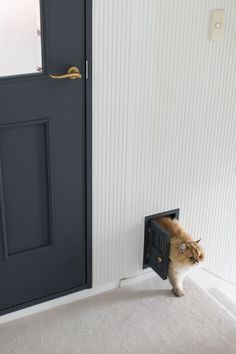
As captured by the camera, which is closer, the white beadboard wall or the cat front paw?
the white beadboard wall

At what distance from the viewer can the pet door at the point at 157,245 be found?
2.10 metres

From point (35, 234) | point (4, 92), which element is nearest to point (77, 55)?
point (4, 92)

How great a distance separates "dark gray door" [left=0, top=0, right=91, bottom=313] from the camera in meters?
1.69

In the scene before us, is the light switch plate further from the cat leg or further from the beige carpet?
the beige carpet

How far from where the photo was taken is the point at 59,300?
2113 millimetres

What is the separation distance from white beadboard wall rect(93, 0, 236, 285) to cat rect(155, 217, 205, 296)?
0.44 feet

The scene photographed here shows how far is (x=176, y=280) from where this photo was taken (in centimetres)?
214

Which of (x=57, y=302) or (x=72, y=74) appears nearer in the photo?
(x=72, y=74)

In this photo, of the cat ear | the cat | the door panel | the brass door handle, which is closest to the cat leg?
the cat

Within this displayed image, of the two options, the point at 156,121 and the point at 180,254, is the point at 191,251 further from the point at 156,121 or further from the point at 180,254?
the point at 156,121

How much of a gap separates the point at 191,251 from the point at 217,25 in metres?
0.93

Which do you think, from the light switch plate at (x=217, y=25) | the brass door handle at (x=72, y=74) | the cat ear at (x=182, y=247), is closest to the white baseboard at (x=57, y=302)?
the cat ear at (x=182, y=247)

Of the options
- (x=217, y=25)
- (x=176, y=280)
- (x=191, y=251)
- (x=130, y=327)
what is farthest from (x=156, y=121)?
(x=130, y=327)

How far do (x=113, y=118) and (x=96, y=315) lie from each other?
0.83m
